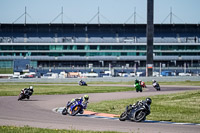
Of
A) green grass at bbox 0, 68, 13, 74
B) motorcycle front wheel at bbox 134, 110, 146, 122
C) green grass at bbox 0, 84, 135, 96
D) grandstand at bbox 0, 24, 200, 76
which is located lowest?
motorcycle front wheel at bbox 134, 110, 146, 122

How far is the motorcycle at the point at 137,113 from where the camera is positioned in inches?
772

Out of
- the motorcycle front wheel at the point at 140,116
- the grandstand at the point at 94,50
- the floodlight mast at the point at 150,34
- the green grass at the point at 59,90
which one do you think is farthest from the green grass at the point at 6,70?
the motorcycle front wheel at the point at 140,116

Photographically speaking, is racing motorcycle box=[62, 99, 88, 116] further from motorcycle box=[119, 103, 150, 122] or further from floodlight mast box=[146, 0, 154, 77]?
floodlight mast box=[146, 0, 154, 77]

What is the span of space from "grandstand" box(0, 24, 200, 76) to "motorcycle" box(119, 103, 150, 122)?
91776mm

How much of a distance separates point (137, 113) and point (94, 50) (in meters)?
97.0

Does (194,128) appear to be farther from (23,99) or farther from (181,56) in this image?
(181,56)

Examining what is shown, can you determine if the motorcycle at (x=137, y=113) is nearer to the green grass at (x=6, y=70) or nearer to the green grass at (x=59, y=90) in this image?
the green grass at (x=59, y=90)

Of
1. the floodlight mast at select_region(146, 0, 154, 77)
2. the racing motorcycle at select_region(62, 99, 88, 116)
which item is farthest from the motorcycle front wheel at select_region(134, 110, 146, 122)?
the floodlight mast at select_region(146, 0, 154, 77)

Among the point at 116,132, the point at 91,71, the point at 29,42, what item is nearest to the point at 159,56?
the point at 91,71

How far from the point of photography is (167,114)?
77.1 feet

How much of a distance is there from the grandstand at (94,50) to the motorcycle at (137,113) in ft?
301

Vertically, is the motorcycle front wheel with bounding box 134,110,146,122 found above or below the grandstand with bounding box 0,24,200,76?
below

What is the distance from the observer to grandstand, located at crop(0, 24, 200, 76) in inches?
4530

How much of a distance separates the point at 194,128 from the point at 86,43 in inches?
3914
